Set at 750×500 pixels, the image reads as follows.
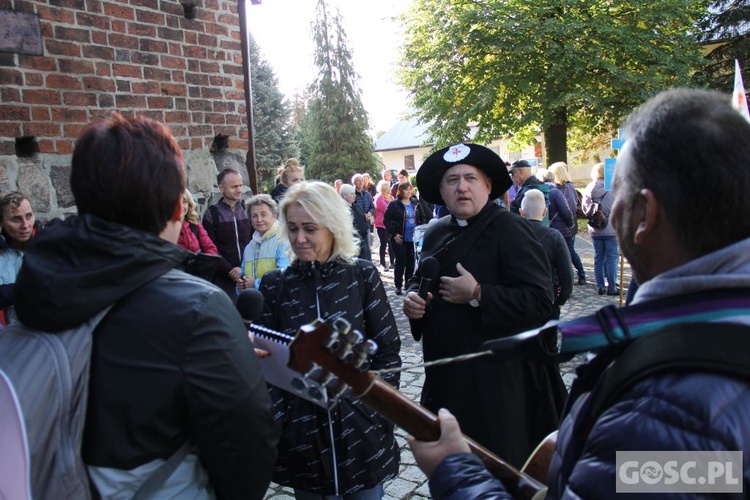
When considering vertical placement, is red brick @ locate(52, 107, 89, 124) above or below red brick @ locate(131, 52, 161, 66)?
below

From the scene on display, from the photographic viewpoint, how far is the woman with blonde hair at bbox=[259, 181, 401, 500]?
7.30ft

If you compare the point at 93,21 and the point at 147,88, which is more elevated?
the point at 93,21

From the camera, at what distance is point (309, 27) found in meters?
43.7

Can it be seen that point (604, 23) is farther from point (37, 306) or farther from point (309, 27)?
point (309, 27)

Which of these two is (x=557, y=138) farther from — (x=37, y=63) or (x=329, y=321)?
(x=329, y=321)

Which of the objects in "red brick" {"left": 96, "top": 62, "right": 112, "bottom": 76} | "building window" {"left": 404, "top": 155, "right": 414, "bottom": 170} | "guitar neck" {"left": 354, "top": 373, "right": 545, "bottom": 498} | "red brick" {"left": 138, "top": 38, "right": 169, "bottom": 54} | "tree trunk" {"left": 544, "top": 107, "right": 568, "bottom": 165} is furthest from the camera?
"building window" {"left": 404, "top": 155, "right": 414, "bottom": 170}

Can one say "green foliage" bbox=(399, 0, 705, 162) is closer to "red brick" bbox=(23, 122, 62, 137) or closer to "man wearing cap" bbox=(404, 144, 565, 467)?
"man wearing cap" bbox=(404, 144, 565, 467)

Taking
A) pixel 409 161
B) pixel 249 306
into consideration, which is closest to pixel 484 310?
pixel 249 306

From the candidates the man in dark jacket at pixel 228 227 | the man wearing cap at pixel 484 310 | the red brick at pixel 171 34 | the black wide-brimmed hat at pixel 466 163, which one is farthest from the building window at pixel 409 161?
the man wearing cap at pixel 484 310

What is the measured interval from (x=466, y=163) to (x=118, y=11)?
2.97 meters

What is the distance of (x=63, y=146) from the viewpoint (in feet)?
12.9

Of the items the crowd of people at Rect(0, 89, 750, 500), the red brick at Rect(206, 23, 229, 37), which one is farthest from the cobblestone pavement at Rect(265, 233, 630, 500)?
the red brick at Rect(206, 23, 229, 37)

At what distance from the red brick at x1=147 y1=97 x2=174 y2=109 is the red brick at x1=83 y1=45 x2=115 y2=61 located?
15.7 inches

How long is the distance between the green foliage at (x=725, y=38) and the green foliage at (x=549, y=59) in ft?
4.21
